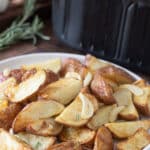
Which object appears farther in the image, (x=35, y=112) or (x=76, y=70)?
(x=76, y=70)

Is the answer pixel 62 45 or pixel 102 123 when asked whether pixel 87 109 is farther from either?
pixel 62 45

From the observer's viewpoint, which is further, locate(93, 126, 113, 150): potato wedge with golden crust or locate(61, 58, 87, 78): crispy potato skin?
locate(61, 58, 87, 78): crispy potato skin

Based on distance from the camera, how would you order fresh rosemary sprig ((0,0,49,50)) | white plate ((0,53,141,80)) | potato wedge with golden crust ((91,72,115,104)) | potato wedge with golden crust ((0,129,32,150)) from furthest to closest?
fresh rosemary sprig ((0,0,49,50)), white plate ((0,53,141,80)), potato wedge with golden crust ((91,72,115,104)), potato wedge with golden crust ((0,129,32,150))

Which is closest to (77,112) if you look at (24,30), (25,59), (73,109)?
(73,109)

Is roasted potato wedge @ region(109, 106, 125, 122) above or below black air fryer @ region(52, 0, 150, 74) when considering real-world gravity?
below

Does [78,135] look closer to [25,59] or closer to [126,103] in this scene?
[126,103]

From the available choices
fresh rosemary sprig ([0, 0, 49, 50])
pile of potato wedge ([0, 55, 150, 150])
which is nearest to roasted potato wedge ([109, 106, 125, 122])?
pile of potato wedge ([0, 55, 150, 150])

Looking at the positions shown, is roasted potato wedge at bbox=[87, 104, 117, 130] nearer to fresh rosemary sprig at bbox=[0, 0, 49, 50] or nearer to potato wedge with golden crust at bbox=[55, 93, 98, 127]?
potato wedge with golden crust at bbox=[55, 93, 98, 127]

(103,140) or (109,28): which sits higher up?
(109,28)
